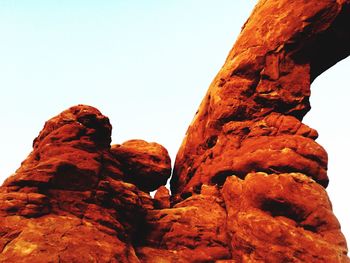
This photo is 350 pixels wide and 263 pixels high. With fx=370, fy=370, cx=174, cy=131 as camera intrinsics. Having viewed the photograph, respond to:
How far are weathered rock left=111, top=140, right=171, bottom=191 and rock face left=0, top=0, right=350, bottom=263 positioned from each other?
2.5 inches

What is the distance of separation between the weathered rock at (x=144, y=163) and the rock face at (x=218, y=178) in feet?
0.21

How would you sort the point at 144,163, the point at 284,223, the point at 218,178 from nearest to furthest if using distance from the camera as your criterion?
the point at 284,223 → the point at 218,178 → the point at 144,163

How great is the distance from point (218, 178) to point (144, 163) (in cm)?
469

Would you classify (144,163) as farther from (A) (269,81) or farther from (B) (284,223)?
(B) (284,223)

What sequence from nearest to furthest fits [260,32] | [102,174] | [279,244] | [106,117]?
[279,244] → [102,174] → [106,117] → [260,32]

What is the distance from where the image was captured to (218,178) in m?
20.2

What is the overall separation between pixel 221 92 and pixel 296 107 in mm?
4345

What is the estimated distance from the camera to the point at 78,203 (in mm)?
15852

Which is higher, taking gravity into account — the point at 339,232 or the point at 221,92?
the point at 221,92

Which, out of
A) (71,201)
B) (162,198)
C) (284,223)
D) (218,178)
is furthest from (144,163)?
(284,223)

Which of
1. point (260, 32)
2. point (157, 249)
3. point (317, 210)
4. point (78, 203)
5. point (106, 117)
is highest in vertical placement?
point (260, 32)

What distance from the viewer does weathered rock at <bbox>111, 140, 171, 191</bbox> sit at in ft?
72.4

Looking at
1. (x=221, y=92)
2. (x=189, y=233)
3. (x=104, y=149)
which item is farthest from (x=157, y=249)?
(x=221, y=92)

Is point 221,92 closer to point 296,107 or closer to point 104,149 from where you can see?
point 296,107
